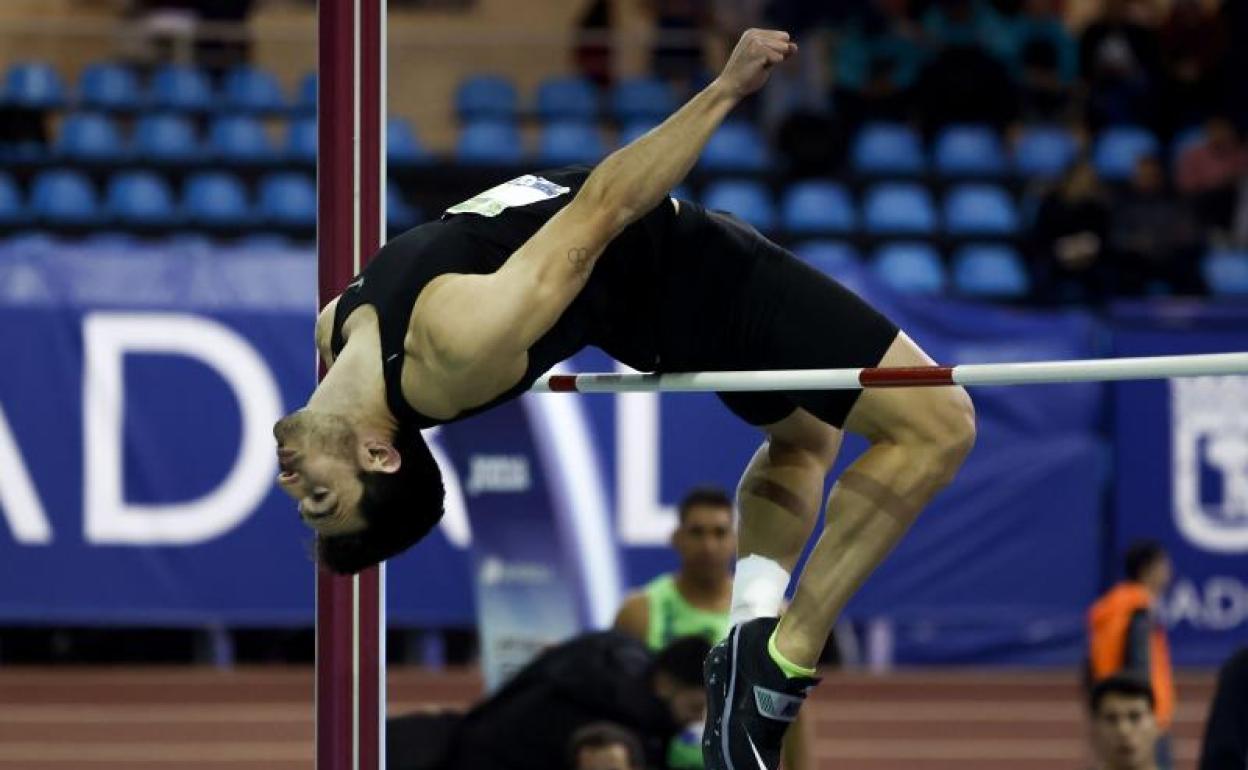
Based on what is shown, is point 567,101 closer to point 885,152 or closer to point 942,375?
point 885,152

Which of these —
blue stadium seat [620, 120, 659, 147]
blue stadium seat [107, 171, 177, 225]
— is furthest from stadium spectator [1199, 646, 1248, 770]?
blue stadium seat [620, 120, 659, 147]

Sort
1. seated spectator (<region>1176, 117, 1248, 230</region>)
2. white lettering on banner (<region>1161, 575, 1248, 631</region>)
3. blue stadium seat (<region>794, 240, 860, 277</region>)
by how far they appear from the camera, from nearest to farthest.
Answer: blue stadium seat (<region>794, 240, 860, 277</region>), white lettering on banner (<region>1161, 575, 1248, 631</region>), seated spectator (<region>1176, 117, 1248, 230</region>)

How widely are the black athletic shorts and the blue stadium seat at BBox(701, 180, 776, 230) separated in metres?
8.03

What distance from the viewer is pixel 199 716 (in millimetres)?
11320

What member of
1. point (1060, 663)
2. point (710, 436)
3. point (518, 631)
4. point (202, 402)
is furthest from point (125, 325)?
point (1060, 663)

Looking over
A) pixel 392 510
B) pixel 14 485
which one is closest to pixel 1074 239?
pixel 14 485

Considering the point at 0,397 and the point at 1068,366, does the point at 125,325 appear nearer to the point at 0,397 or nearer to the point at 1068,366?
the point at 0,397

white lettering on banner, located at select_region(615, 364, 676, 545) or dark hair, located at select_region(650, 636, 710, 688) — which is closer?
dark hair, located at select_region(650, 636, 710, 688)

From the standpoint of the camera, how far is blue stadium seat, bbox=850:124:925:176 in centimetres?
1409

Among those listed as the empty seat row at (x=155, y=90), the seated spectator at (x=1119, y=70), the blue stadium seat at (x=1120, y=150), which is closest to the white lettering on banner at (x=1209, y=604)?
the blue stadium seat at (x=1120, y=150)

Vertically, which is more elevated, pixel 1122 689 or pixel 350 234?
pixel 350 234

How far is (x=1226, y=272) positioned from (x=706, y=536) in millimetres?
6812

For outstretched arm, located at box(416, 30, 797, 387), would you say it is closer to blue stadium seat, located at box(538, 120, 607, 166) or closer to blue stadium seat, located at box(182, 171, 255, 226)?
blue stadium seat, located at box(182, 171, 255, 226)

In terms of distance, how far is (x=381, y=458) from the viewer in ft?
14.9
